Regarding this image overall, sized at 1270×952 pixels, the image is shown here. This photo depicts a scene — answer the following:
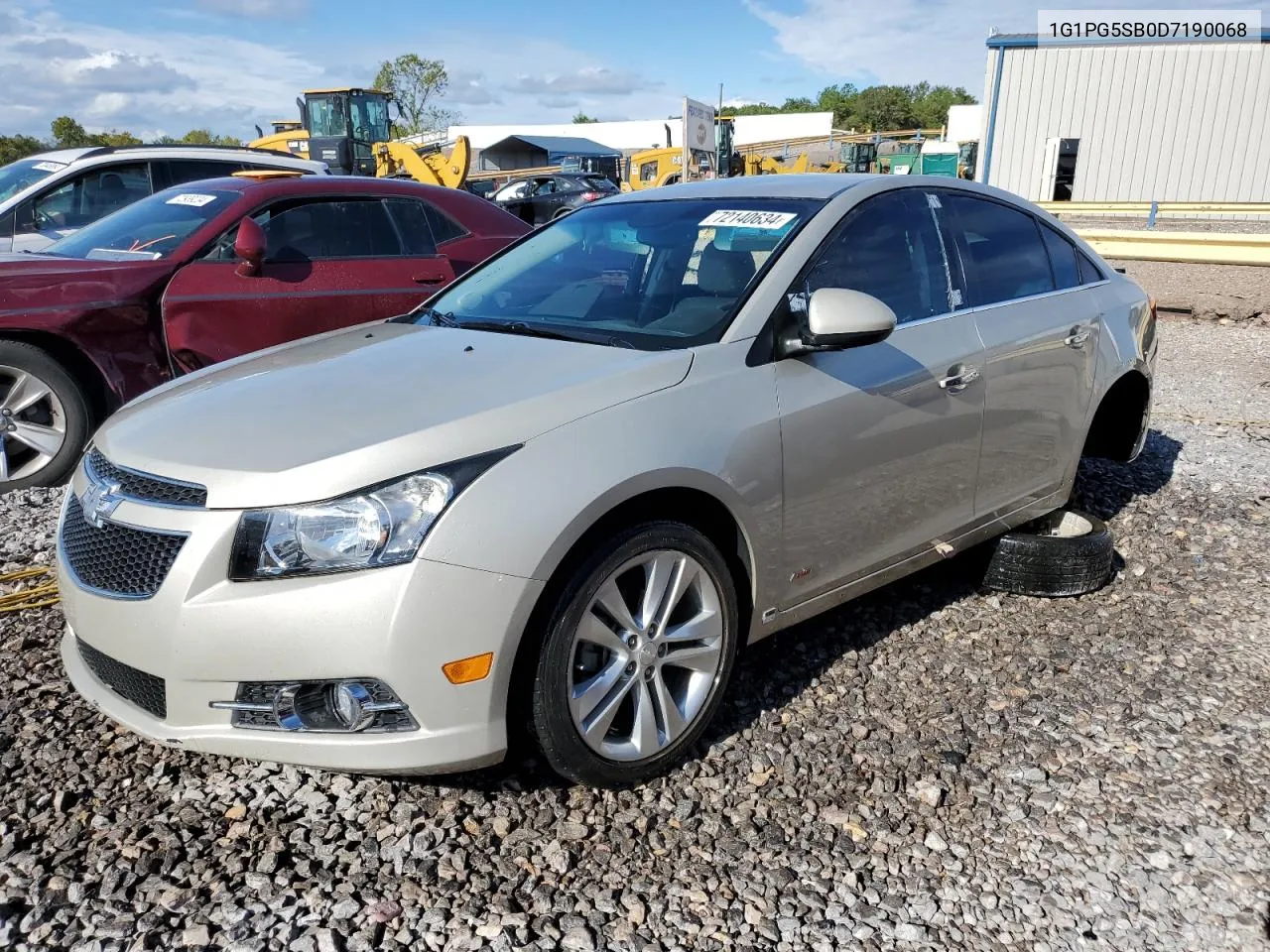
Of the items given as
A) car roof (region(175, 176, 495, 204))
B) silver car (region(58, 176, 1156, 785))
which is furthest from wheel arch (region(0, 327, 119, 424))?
silver car (region(58, 176, 1156, 785))

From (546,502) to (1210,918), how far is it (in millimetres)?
1842

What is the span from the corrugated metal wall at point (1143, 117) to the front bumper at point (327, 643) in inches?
972

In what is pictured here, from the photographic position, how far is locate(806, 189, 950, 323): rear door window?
325 centimetres

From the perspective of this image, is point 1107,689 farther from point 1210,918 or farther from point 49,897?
point 49,897

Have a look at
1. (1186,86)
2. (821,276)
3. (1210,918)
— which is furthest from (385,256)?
(1186,86)

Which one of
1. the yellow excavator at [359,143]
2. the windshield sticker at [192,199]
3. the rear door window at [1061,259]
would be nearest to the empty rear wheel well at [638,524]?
the rear door window at [1061,259]

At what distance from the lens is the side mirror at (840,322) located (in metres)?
2.84

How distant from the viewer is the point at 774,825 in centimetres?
261

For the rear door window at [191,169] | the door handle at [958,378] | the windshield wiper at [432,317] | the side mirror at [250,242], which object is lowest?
the door handle at [958,378]

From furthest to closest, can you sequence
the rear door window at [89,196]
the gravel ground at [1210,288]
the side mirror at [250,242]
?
the gravel ground at [1210,288] < the rear door window at [89,196] < the side mirror at [250,242]

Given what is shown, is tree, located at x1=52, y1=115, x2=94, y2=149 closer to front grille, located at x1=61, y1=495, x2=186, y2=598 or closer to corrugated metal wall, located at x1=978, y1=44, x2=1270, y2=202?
corrugated metal wall, located at x1=978, y1=44, x2=1270, y2=202

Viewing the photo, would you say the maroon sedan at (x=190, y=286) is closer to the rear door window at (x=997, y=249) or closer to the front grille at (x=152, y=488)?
the front grille at (x=152, y=488)

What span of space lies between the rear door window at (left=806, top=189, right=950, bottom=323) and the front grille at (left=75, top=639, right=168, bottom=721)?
2.22 metres

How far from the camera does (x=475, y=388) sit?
2596 mm
